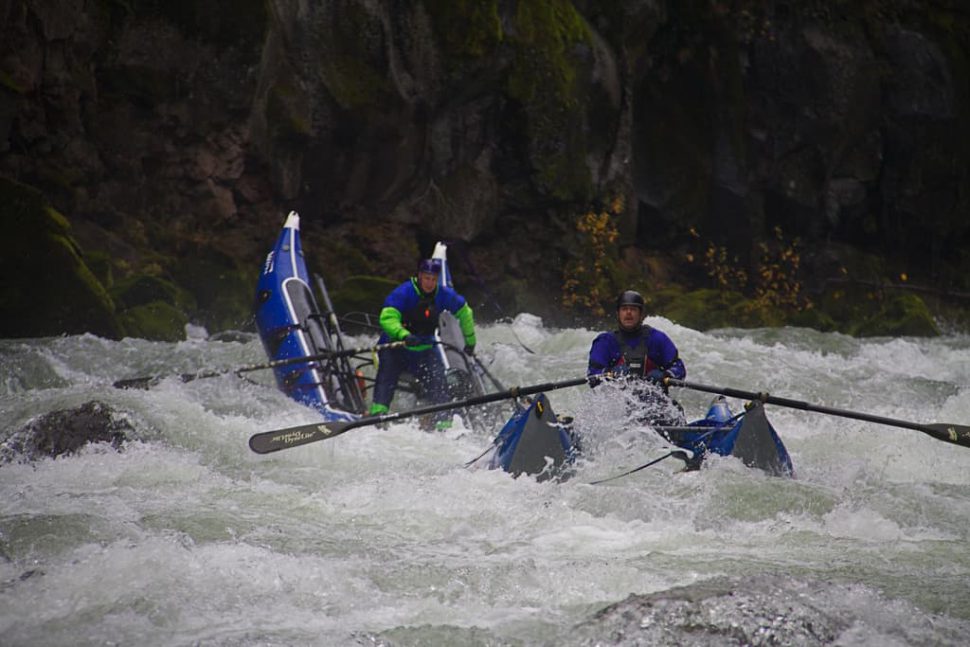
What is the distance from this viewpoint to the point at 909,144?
1606 centimetres

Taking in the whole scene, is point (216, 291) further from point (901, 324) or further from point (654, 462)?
point (901, 324)

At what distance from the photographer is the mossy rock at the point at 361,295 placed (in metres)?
11.4

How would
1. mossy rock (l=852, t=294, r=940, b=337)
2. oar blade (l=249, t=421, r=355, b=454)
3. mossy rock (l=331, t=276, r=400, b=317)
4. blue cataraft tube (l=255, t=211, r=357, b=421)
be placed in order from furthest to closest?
mossy rock (l=852, t=294, r=940, b=337) < mossy rock (l=331, t=276, r=400, b=317) < blue cataraft tube (l=255, t=211, r=357, b=421) < oar blade (l=249, t=421, r=355, b=454)

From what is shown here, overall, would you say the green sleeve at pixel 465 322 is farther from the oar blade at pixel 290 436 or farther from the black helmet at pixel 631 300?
the oar blade at pixel 290 436

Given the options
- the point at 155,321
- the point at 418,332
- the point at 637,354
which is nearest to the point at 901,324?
the point at 418,332

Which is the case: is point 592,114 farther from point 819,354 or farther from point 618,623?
point 618,623

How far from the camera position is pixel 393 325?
742 centimetres

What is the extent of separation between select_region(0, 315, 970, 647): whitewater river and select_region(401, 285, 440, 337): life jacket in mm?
914

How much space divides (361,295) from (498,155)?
3.24 meters

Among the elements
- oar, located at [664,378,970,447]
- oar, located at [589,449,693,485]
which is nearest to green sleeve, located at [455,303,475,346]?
oar, located at [664,378,970,447]

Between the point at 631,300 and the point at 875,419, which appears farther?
the point at 631,300

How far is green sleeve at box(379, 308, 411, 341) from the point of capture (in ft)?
24.2

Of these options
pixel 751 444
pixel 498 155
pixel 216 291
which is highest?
pixel 498 155

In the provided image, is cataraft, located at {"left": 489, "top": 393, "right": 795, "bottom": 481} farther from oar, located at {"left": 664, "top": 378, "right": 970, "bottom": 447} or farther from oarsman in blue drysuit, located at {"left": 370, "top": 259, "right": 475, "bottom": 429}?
oarsman in blue drysuit, located at {"left": 370, "top": 259, "right": 475, "bottom": 429}
